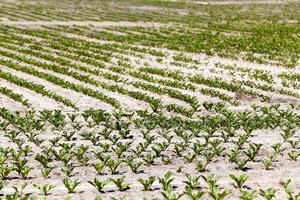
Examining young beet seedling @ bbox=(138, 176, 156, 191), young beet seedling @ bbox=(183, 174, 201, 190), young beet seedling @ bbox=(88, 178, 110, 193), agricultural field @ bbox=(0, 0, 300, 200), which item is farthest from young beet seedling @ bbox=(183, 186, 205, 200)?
young beet seedling @ bbox=(88, 178, 110, 193)

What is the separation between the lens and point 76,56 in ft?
106

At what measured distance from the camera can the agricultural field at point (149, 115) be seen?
12.8 metres

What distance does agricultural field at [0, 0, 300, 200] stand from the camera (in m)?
12.8

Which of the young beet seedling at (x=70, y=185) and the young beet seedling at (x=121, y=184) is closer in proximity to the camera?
the young beet seedling at (x=70, y=185)

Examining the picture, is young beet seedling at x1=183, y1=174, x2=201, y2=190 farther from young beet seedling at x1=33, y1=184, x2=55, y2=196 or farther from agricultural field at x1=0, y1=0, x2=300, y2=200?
young beet seedling at x1=33, y1=184, x2=55, y2=196

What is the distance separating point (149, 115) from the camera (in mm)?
19031

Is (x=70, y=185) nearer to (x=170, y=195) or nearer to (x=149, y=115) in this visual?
(x=170, y=195)

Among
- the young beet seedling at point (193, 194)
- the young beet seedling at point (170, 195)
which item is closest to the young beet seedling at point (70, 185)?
the young beet seedling at point (170, 195)

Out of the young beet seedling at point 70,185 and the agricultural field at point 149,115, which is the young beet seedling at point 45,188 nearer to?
the agricultural field at point 149,115

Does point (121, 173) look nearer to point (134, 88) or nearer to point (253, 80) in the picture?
point (134, 88)

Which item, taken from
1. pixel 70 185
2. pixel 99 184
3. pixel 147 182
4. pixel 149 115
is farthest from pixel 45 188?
pixel 149 115

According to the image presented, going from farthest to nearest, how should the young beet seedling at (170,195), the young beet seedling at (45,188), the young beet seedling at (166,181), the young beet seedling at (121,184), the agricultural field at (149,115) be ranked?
the agricultural field at (149,115) → the young beet seedling at (121,184) → the young beet seedling at (166,181) → the young beet seedling at (45,188) → the young beet seedling at (170,195)

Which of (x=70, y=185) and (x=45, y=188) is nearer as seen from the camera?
(x=45, y=188)

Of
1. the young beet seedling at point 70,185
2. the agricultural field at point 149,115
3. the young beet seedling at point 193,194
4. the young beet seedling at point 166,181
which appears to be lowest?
the agricultural field at point 149,115
